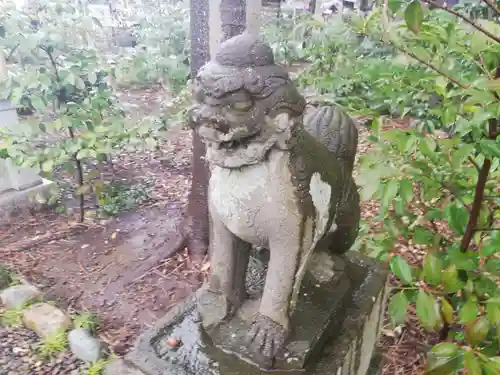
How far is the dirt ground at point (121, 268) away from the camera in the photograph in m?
2.39

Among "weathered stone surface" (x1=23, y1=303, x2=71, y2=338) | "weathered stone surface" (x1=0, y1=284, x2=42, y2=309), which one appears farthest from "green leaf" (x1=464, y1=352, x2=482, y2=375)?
"weathered stone surface" (x1=0, y1=284, x2=42, y2=309)

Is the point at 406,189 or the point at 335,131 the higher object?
the point at 335,131

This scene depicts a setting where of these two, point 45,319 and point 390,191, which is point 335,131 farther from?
point 45,319

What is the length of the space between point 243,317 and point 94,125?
209 centimetres

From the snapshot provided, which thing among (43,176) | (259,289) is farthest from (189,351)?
(43,176)

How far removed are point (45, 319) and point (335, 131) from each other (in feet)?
5.91

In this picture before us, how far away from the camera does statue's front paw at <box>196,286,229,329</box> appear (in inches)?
50.5

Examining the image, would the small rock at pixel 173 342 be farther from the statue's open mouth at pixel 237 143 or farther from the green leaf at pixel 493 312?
the green leaf at pixel 493 312

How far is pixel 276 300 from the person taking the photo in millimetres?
1185

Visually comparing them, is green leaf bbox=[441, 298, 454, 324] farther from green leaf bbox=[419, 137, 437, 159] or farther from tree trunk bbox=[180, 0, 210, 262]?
tree trunk bbox=[180, 0, 210, 262]

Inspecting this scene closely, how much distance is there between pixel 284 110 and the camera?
3.32 ft

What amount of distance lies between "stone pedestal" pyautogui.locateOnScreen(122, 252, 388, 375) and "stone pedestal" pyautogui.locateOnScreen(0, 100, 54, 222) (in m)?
2.33

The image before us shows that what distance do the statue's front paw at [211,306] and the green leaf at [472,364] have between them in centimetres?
60

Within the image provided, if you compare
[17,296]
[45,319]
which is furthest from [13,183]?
[45,319]
